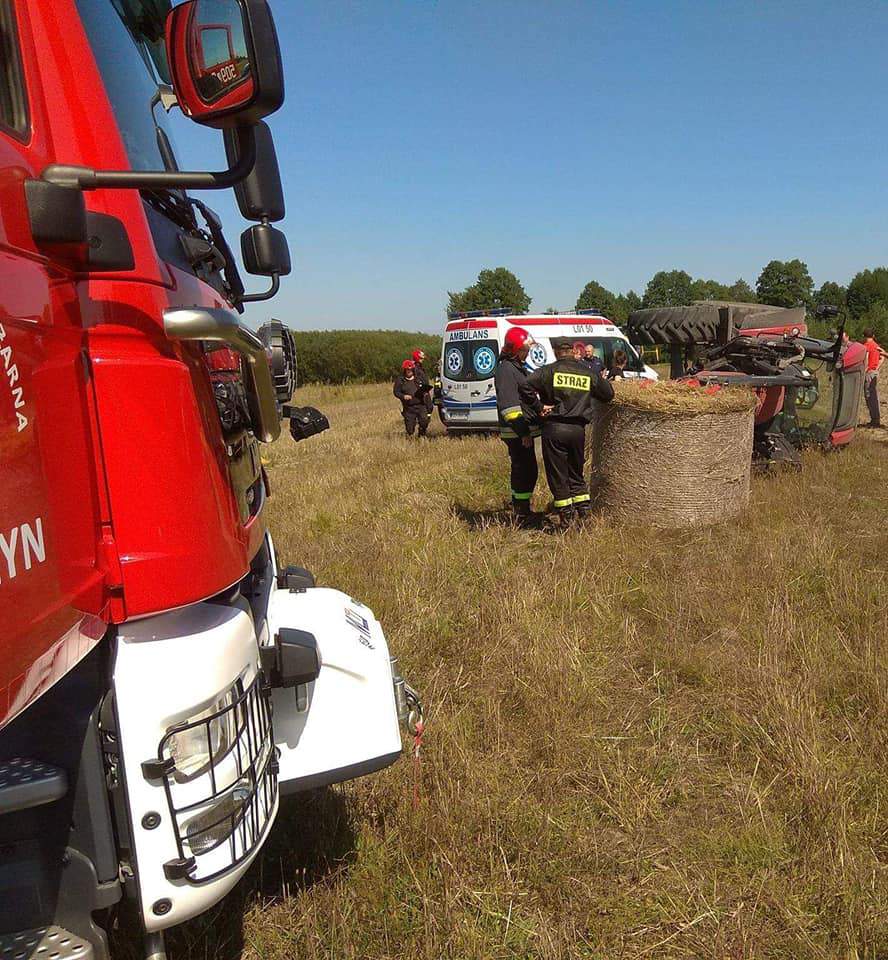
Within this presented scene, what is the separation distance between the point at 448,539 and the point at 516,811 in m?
3.64

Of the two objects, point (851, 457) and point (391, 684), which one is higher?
point (391, 684)

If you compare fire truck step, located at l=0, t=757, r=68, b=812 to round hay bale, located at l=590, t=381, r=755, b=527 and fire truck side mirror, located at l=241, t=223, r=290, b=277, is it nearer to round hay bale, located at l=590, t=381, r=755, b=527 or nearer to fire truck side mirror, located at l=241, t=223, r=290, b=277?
fire truck side mirror, located at l=241, t=223, r=290, b=277

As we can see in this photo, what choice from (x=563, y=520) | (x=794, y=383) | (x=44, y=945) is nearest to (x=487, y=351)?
(x=794, y=383)

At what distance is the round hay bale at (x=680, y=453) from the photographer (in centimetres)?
643

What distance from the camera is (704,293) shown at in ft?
301

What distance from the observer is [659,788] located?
2895 mm

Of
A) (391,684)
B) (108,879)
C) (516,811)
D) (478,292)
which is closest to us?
(108,879)

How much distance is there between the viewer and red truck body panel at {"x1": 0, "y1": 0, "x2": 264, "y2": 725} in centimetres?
117

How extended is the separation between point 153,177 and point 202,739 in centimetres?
Result: 108

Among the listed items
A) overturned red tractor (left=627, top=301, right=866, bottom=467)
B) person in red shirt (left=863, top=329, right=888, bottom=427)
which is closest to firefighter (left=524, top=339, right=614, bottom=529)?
overturned red tractor (left=627, top=301, right=866, bottom=467)

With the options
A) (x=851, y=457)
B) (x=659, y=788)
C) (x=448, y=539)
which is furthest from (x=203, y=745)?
(x=851, y=457)

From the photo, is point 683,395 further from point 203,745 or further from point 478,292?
point 478,292

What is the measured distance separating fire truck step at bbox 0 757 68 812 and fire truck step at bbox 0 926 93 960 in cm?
2

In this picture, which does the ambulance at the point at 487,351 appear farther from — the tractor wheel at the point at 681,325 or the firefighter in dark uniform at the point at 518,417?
the firefighter in dark uniform at the point at 518,417
